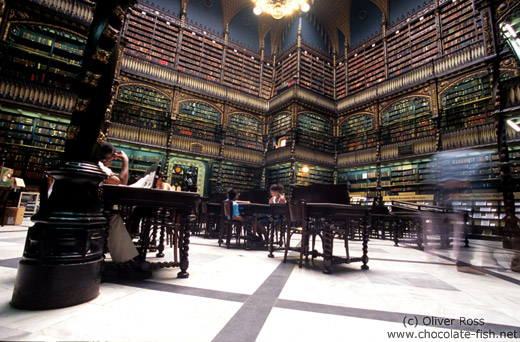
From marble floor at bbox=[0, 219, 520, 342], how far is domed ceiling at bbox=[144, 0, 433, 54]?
514 inches

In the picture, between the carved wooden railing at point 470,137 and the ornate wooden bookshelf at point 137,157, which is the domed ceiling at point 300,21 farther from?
the ornate wooden bookshelf at point 137,157

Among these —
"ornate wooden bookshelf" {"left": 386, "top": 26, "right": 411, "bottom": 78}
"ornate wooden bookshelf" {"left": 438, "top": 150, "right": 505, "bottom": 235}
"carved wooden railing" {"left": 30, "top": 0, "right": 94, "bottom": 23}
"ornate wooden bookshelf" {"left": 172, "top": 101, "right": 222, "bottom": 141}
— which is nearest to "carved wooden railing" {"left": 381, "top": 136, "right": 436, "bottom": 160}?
"ornate wooden bookshelf" {"left": 438, "top": 150, "right": 505, "bottom": 235}

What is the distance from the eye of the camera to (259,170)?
40.4 ft

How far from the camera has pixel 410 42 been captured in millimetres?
10070

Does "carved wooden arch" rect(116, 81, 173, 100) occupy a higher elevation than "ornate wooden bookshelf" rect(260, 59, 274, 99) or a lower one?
lower

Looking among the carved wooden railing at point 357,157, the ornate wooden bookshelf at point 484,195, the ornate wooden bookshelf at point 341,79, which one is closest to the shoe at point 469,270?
the ornate wooden bookshelf at point 484,195

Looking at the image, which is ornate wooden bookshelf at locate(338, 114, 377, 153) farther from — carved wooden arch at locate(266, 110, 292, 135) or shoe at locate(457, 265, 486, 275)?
shoe at locate(457, 265, 486, 275)

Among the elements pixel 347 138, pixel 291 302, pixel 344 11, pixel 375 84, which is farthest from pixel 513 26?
pixel 344 11

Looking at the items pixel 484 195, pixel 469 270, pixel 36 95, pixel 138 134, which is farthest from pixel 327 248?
pixel 36 95

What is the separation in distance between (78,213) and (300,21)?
14364 mm

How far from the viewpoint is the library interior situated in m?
1.23

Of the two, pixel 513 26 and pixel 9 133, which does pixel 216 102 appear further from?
pixel 513 26

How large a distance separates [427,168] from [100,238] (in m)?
10.1

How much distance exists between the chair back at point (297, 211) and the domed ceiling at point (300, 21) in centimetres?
1243
